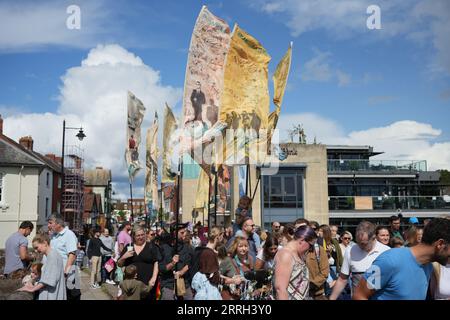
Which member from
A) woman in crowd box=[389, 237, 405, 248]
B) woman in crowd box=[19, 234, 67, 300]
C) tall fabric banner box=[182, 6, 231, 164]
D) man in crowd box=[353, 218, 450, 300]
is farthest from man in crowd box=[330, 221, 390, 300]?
tall fabric banner box=[182, 6, 231, 164]

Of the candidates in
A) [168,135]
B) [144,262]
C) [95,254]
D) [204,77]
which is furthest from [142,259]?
[168,135]

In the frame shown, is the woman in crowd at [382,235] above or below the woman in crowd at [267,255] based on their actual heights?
above

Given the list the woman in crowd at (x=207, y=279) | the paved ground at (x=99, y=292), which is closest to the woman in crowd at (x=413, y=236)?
the woman in crowd at (x=207, y=279)

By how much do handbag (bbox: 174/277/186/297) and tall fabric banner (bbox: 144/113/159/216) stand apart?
11.6 meters

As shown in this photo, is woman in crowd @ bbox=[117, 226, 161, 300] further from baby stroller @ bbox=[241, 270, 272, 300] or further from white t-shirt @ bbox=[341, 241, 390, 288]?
white t-shirt @ bbox=[341, 241, 390, 288]

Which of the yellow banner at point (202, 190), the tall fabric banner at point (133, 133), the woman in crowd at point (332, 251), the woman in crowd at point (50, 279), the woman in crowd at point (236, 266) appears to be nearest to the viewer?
the woman in crowd at point (50, 279)

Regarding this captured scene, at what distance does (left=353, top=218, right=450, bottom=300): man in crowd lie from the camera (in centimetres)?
345

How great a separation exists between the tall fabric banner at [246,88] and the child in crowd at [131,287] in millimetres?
6130

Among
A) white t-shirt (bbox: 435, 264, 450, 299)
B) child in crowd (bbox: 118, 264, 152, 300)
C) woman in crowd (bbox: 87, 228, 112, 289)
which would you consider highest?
white t-shirt (bbox: 435, 264, 450, 299)

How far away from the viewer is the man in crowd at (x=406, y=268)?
3.45 metres

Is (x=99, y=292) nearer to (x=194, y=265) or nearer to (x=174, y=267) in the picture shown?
(x=174, y=267)

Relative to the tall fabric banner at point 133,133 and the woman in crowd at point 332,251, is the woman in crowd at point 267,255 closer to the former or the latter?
the woman in crowd at point 332,251
